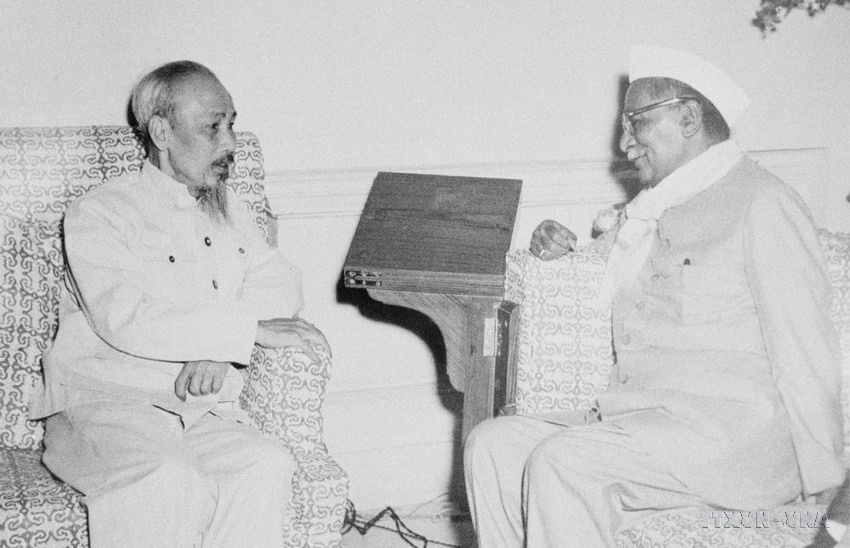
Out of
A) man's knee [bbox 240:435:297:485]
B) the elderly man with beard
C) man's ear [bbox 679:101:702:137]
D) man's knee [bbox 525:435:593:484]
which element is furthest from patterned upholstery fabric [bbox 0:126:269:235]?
man's ear [bbox 679:101:702:137]

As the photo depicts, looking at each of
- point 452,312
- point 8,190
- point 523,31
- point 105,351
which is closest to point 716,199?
point 452,312

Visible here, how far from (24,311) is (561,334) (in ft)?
4.83

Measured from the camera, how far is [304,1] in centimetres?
308

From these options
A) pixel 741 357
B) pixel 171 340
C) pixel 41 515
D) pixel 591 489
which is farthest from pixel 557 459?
pixel 41 515

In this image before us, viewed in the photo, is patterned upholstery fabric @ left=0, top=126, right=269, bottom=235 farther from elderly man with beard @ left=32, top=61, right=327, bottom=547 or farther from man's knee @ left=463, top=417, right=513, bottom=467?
man's knee @ left=463, top=417, right=513, bottom=467

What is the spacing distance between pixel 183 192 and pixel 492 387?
1.01m

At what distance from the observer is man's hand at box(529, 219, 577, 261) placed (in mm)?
2660

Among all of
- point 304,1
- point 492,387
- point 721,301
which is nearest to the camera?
point 721,301

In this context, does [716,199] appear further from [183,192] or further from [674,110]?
[183,192]

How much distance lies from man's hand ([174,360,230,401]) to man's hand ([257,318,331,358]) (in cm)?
14

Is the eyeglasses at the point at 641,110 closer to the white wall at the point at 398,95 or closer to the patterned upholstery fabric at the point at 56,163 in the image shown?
the white wall at the point at 398,95

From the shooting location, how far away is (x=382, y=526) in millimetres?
3305

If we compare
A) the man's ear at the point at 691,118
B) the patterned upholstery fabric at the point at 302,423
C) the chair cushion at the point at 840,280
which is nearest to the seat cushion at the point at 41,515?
the patterned upholstery fabric at the point at 302,423

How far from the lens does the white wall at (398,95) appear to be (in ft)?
9.68
